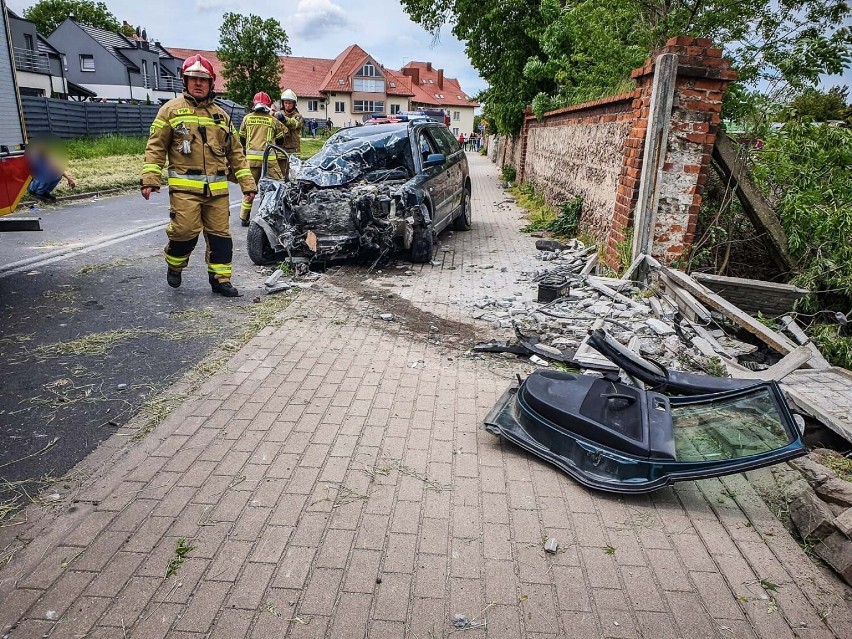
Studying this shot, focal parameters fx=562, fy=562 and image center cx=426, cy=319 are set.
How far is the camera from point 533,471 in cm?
316

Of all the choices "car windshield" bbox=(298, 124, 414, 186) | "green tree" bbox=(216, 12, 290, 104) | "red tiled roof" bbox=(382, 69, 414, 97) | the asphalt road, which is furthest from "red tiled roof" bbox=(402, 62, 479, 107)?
the asphalt road

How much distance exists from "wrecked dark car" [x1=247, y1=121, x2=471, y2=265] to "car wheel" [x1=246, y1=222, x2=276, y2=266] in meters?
0.01

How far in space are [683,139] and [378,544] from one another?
16.9 ft

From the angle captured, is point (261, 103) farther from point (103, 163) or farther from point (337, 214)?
point (103, 163)

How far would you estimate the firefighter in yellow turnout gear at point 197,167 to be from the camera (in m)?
5.52

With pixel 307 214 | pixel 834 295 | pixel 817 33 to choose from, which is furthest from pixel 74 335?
pixel 817 33

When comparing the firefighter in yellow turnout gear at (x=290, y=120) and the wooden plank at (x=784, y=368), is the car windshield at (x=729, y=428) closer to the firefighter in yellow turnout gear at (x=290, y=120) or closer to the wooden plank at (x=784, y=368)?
the wooden plank at (x=784, y=368)

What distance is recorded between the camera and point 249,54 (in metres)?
48.5

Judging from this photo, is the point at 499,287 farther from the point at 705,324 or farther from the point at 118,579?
the point at 118,579

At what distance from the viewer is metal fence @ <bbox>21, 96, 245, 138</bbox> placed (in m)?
20.4

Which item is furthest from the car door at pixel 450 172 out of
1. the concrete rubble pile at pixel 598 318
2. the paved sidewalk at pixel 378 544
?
the paved sidewalk at pixel 378 544

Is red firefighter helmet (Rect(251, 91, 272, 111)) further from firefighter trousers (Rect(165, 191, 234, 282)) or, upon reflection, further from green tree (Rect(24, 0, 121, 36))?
green tree (Rect(24, 0, 121, 36))

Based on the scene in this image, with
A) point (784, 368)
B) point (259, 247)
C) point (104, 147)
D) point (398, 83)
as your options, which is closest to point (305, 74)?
point (398, 83)

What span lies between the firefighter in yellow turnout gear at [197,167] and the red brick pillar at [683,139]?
14.1 ft
